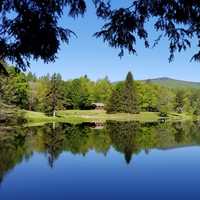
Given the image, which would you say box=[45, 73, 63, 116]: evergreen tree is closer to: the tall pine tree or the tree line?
the tree line

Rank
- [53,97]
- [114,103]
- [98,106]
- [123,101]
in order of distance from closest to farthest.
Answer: [53,97], [114,103], [123,101], [98,106]

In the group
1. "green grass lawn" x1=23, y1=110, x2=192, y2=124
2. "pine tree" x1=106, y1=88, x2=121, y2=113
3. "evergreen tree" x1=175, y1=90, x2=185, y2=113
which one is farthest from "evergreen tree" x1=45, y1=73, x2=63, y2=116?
"evergreen tree" x1=175, y1=90, x2=185, y2=113

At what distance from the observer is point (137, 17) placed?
725cm

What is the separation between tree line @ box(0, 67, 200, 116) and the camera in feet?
298

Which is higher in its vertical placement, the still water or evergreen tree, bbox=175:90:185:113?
evergreen tree, bbox=175:90:185:113

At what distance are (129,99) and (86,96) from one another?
13.5 meters

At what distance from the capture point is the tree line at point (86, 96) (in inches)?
3573

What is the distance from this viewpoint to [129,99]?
11225 centimetres

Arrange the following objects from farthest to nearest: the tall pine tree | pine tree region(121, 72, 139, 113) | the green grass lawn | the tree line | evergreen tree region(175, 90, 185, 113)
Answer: evergreen tree region(175, 90, 185, 113) < pine tree region(121, 72, 139, 113) < the tall pine tree < the tree line < the green grass lawn

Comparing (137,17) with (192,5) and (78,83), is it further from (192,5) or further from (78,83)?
(78,83)

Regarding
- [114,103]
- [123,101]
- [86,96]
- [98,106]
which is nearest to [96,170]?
[114,103]

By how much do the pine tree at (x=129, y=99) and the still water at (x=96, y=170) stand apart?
6579cm

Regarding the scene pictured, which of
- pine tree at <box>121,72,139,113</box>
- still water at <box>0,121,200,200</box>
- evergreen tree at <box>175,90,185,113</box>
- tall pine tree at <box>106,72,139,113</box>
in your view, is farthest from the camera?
evergreen tree at <box>175,90,185,113</box>

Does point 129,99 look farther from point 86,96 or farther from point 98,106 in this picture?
point 98,106
